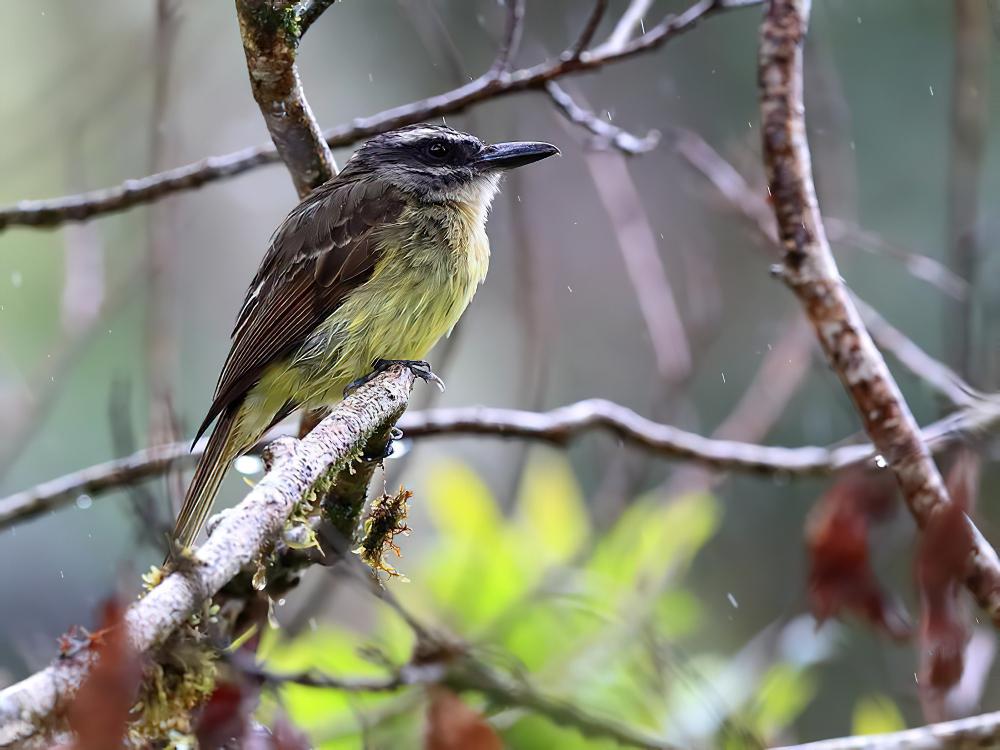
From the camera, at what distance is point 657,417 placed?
573cm

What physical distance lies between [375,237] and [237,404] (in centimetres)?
82

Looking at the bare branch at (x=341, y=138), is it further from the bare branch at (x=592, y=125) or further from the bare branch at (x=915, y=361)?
the bare branch at (x=915, y=361)

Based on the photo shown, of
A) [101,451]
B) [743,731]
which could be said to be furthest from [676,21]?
[101,451]

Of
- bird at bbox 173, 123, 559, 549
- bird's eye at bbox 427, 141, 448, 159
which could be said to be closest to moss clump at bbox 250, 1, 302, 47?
bird at bbox 173, 123, 559, 549

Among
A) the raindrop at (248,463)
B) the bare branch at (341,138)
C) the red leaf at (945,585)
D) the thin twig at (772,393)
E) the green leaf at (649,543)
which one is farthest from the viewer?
the thin twig at (772,393)

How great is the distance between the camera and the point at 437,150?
16.0 feet

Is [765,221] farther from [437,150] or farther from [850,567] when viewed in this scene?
[850,567]

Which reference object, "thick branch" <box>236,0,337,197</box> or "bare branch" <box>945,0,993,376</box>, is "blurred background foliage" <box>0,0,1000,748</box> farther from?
"thick branch" <box>236,0,337,197</box>

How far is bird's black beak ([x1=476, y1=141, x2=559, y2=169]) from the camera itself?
4.65m

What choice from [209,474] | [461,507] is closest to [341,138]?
[209,474]

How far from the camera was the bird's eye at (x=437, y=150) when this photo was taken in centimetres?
488

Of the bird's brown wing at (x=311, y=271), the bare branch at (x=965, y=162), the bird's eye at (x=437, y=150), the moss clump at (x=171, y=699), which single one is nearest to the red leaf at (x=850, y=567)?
the bare branch at (x=965, y=162)

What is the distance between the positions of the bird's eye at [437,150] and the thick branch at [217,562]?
2.14 metres

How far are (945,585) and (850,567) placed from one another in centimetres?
40
